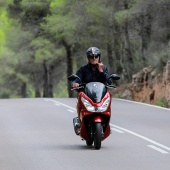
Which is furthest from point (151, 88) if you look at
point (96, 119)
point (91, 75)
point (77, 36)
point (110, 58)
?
point (96, 119)

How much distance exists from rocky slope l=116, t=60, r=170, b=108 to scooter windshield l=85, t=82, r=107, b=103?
13717 millimetres

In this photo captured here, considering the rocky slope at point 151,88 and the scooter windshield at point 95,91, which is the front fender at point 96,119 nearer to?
the scooter windshield at point 95,91

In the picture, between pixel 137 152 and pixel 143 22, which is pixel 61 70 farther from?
pixel 137 152

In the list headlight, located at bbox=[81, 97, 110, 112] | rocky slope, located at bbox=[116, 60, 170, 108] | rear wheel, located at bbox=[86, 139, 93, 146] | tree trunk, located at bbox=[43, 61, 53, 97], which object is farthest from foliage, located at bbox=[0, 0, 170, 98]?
headlight, located at bbox=[81, 97, 110, 112]

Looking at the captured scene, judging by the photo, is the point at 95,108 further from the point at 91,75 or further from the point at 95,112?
the point at 91,75

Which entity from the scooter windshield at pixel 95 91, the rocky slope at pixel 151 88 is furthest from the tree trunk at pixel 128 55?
the scooter windshield at pixel 95 91

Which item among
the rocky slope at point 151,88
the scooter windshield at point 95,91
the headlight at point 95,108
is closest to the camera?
the headlight at point 95,108

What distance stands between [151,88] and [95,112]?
18.1 meters

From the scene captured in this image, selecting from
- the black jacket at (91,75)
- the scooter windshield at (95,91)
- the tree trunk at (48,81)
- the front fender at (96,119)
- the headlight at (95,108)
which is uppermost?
the black jacket at (91,75)

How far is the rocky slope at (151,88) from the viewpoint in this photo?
2717 cm

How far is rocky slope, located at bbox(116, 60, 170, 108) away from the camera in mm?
27172

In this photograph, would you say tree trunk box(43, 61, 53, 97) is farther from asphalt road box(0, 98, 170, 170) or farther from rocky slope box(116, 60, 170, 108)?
asphalt road box(0, 98, 170, 170)

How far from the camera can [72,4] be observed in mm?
38844

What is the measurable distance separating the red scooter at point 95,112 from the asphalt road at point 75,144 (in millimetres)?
308
